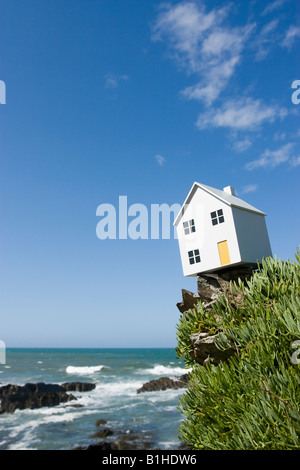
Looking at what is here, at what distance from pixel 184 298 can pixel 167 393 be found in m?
35.3

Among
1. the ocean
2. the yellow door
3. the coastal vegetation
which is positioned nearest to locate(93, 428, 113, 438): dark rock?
the ocean

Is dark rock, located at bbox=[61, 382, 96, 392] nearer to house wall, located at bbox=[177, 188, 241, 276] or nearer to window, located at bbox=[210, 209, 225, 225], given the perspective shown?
house wall, located at bbox=[177, 188, 241, 276]

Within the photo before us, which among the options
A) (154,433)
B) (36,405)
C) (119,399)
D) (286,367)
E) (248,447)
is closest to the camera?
(248,447)

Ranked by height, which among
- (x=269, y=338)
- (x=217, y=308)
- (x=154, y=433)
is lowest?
(x=154, y=433)

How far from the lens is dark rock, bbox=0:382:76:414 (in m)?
36.1

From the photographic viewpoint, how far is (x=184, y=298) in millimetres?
13594

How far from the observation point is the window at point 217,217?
1379 centimetres

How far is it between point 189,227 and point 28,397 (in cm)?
3524

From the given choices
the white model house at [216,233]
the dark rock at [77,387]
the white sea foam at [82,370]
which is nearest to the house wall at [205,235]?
the white model house at [216,233]

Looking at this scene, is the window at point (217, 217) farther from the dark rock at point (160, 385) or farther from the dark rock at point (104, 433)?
the dark rock at point (160, 385)

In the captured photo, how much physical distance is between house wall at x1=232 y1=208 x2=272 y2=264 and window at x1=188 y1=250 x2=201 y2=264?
2048 mm

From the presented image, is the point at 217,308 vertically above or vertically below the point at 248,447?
above

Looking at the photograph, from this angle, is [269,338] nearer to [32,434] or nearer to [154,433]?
[154,433]
